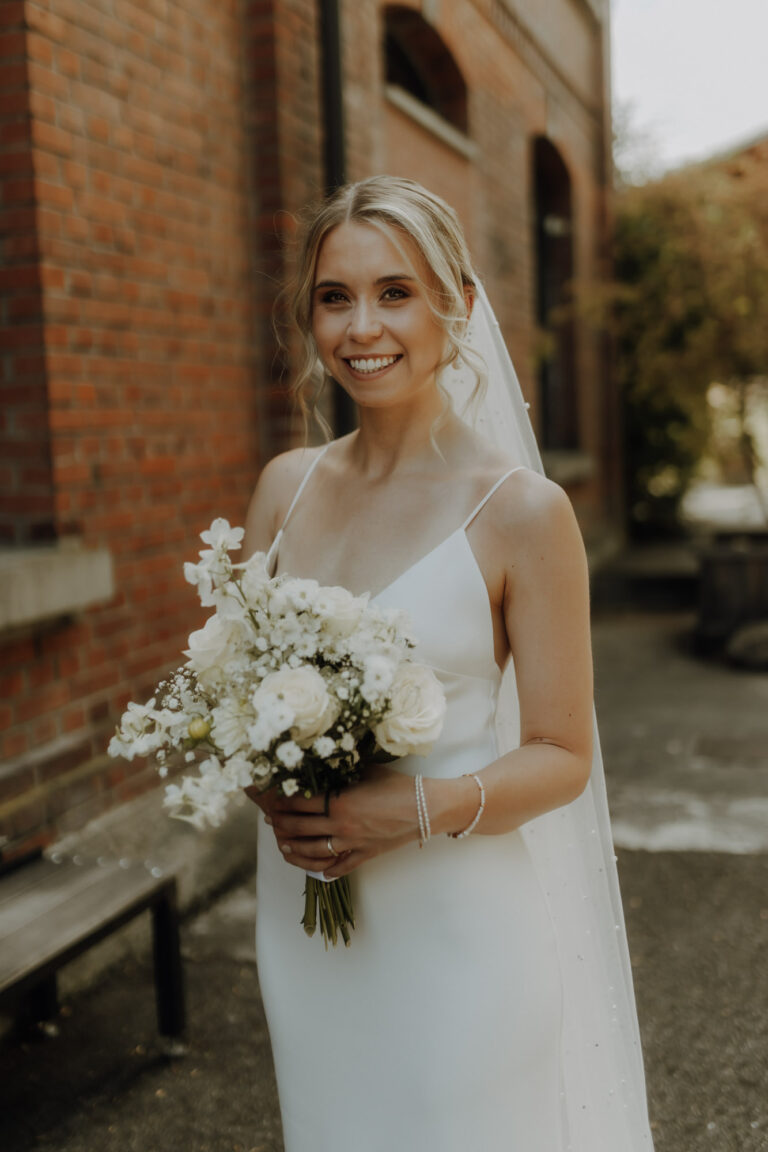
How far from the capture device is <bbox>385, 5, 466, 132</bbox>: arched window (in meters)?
7.14

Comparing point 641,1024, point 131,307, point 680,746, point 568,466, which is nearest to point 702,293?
point 568,466

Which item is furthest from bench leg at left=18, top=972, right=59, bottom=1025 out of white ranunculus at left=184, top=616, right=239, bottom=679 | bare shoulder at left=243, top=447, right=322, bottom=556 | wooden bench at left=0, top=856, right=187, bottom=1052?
white ranunculus at left=184, top=616, right=239, bottom=679

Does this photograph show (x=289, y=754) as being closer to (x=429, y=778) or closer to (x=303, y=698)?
(x=303, y=698)

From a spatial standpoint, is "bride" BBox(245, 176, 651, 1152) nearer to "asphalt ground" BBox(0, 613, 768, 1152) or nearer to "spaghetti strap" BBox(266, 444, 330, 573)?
"spaghetti strap" BBox(266, 444, 330, 573)

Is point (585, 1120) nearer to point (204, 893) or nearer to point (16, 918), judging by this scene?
point (16, 918)

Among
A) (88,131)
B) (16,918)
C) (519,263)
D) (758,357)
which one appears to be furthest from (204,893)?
(758,357)

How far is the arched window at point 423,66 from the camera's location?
714 cm

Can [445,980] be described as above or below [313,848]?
below

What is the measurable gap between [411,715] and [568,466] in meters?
9.40

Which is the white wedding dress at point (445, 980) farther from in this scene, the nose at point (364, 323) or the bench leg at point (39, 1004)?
the bench leg at point (39, 1004)

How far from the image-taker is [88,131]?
3.74 m

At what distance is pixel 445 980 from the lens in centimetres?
184

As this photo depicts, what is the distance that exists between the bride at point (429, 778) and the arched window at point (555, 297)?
9.31m

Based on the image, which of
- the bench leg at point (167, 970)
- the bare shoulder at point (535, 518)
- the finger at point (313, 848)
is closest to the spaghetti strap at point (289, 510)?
the bare shoulder at point (535, 518)
